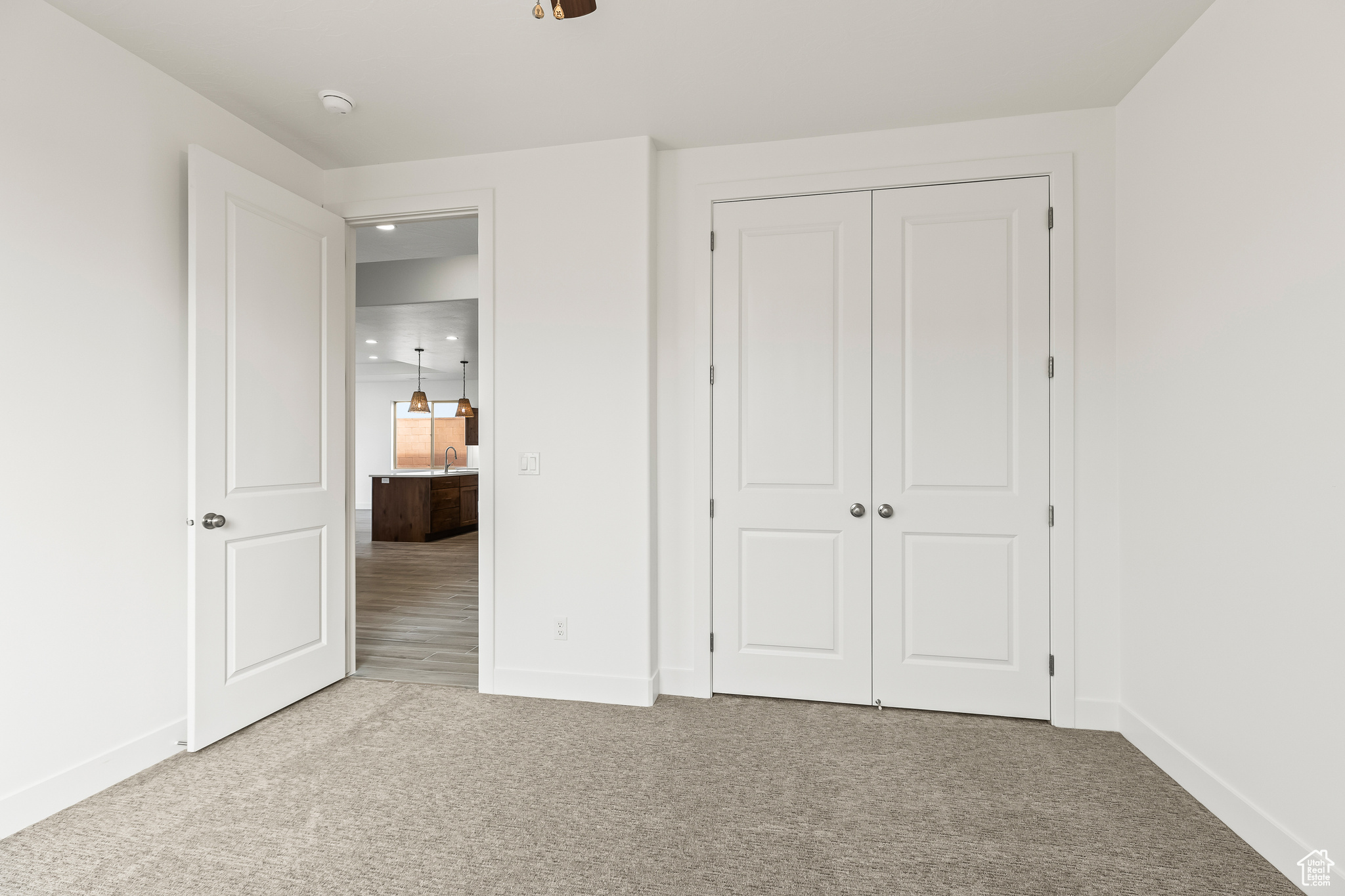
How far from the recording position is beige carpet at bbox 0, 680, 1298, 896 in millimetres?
1739

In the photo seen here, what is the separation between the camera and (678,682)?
10.1 feet

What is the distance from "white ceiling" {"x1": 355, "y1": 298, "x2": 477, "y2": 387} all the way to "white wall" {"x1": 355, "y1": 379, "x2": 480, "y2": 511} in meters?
0.12

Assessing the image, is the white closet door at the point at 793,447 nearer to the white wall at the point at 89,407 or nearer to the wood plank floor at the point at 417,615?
the wood plank floor at the point at 417,615

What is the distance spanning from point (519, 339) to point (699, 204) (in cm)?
103

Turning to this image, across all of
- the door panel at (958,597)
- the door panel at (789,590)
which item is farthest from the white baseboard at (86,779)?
the door panel at (958,597)

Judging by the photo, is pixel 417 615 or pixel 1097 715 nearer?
pixel 1097 715

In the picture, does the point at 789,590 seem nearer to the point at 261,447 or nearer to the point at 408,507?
the point at 261,447

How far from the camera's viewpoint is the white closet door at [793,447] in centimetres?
291

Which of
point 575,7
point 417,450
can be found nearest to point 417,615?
point 575,7

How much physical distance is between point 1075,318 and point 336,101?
3049 millimetres

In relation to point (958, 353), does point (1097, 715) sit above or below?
below

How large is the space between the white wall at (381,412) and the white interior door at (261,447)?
10.0 meters

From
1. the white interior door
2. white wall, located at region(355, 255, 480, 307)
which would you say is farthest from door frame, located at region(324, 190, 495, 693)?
white wall, located at region(355, 255, 480, 307)

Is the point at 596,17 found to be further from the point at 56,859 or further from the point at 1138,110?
the point at 56,859
